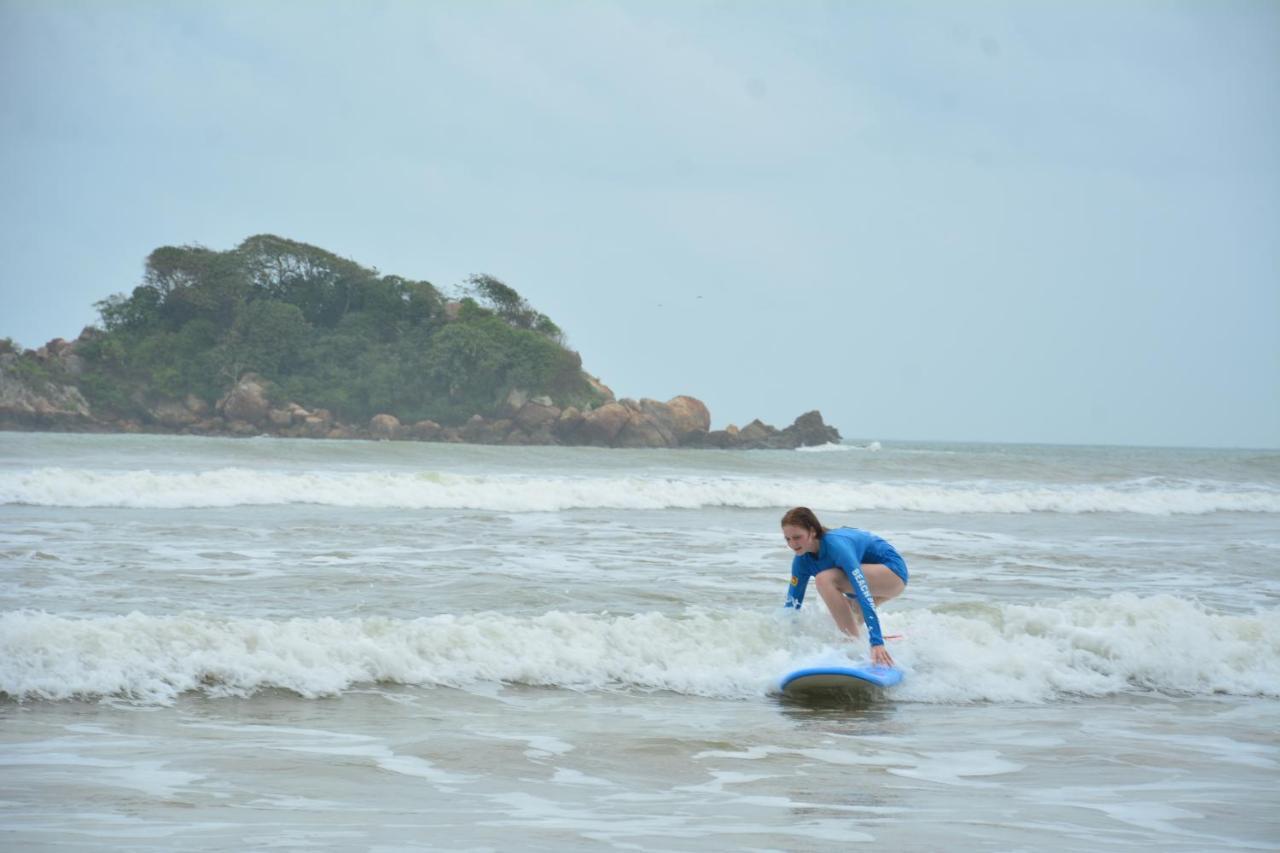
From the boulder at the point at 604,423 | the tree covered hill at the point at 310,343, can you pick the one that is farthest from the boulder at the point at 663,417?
the tree covered hill at the point at 310,343

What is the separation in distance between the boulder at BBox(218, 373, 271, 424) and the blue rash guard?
63.4 metres

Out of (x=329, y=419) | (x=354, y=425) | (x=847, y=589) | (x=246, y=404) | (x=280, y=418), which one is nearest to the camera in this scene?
(x=847, y=589)

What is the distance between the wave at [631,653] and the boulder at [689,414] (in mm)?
56335

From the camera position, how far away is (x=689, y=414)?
65.8 m

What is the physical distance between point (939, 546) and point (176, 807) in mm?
11794

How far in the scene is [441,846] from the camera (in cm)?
398

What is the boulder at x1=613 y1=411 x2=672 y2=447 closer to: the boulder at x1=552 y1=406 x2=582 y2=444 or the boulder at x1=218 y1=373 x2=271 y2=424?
the boulder at x1=552 y1=406 x2=582 y2=444

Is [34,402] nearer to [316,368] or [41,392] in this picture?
[41,392]

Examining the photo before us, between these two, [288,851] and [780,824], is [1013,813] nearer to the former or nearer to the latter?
[780,824]

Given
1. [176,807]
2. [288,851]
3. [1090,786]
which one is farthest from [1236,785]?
[176,807]

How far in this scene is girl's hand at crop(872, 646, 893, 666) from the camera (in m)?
7.12

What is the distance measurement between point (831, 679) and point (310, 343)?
230 ft

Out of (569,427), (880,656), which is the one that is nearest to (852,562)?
(880,656)

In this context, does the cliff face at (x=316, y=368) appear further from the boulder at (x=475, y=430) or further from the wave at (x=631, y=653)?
the wave at (x=631, y=653)
